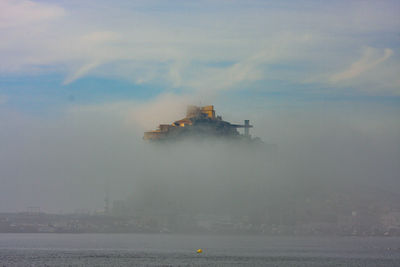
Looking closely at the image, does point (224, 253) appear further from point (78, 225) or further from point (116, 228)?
point (78, 225)

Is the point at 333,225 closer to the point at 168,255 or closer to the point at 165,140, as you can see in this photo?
the point at 165,140

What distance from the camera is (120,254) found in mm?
88125

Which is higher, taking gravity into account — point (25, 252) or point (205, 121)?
point (205, 121)

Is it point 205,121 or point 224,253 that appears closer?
point 224,253

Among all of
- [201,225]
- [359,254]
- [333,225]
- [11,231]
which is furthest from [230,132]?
[359,254]

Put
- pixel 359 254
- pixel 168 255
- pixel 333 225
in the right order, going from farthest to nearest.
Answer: pixel 333 225
pixel 359 254
pixel 168 255

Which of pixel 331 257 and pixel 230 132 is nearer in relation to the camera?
pixel 331 257

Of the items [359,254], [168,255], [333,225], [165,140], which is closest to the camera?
[168,255]

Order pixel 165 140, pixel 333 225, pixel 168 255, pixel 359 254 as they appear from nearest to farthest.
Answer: pixel 168 255
pixel 359 254
pixel 165 140
pixel 333 225

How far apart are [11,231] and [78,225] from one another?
2068 cm

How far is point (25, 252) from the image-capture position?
302 ft

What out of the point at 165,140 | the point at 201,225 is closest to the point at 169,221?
the point at 201,225

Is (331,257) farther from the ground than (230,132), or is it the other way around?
(230,132)

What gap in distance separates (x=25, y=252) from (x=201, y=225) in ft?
288
